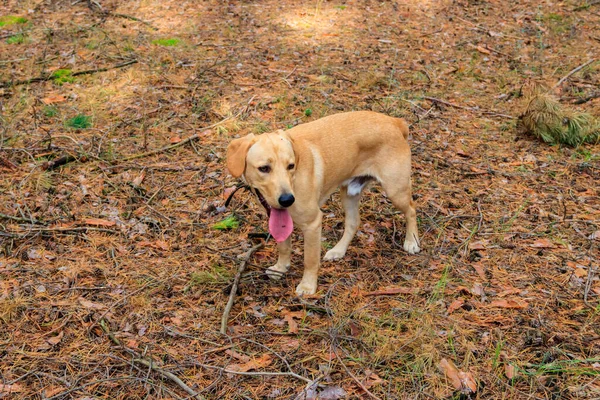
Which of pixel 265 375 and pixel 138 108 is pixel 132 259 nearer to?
pixel 265 375

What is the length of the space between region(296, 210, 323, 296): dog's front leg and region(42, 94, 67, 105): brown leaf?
5023 mm

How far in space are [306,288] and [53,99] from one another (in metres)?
5.30

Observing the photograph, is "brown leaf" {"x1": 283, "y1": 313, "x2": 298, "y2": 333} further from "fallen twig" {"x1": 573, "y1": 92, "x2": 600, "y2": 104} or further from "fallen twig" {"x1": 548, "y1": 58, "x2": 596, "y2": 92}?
"fallen twig" {"x1": 548, "y1": 58, "x2": 596, "y2": 92}

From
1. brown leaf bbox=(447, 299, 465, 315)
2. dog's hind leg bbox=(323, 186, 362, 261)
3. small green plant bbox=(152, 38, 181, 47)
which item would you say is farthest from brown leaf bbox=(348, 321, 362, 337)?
small green plant bbox=(152, 38, 181, 47)

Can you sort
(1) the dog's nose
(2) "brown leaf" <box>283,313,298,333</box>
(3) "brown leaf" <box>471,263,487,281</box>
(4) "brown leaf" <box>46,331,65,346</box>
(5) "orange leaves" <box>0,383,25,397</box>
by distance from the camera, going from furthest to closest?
1. (3) "brown leaf" <box>471,263,487,281</box>
2. (2) "brown leaf" <box>283,313,298,333</box>
3. (1) the dog's nose
4. (4) "brown leaf" <box>46,331,65,346</box>
5. (5) "orange leaves" <box>0,383,25,397</box>

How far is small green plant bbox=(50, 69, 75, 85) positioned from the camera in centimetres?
807

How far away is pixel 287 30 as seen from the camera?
10047 millimetres

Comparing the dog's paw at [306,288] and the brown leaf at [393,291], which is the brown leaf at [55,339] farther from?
the brown leaf at [393,291]

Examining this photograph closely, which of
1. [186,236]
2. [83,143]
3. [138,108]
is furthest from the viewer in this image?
[138,108]

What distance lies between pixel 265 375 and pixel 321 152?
2052 millimetres

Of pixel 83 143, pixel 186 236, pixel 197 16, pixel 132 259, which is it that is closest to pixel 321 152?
pixel 186 236

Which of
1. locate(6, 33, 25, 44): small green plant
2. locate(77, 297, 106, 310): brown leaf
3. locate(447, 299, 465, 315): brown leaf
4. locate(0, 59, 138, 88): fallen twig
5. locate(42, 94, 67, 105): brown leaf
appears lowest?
locate(447, 299, 465, 315): brown leaf

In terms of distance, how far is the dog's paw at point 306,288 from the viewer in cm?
471

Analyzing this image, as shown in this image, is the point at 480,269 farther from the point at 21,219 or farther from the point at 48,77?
the point at 48,77
